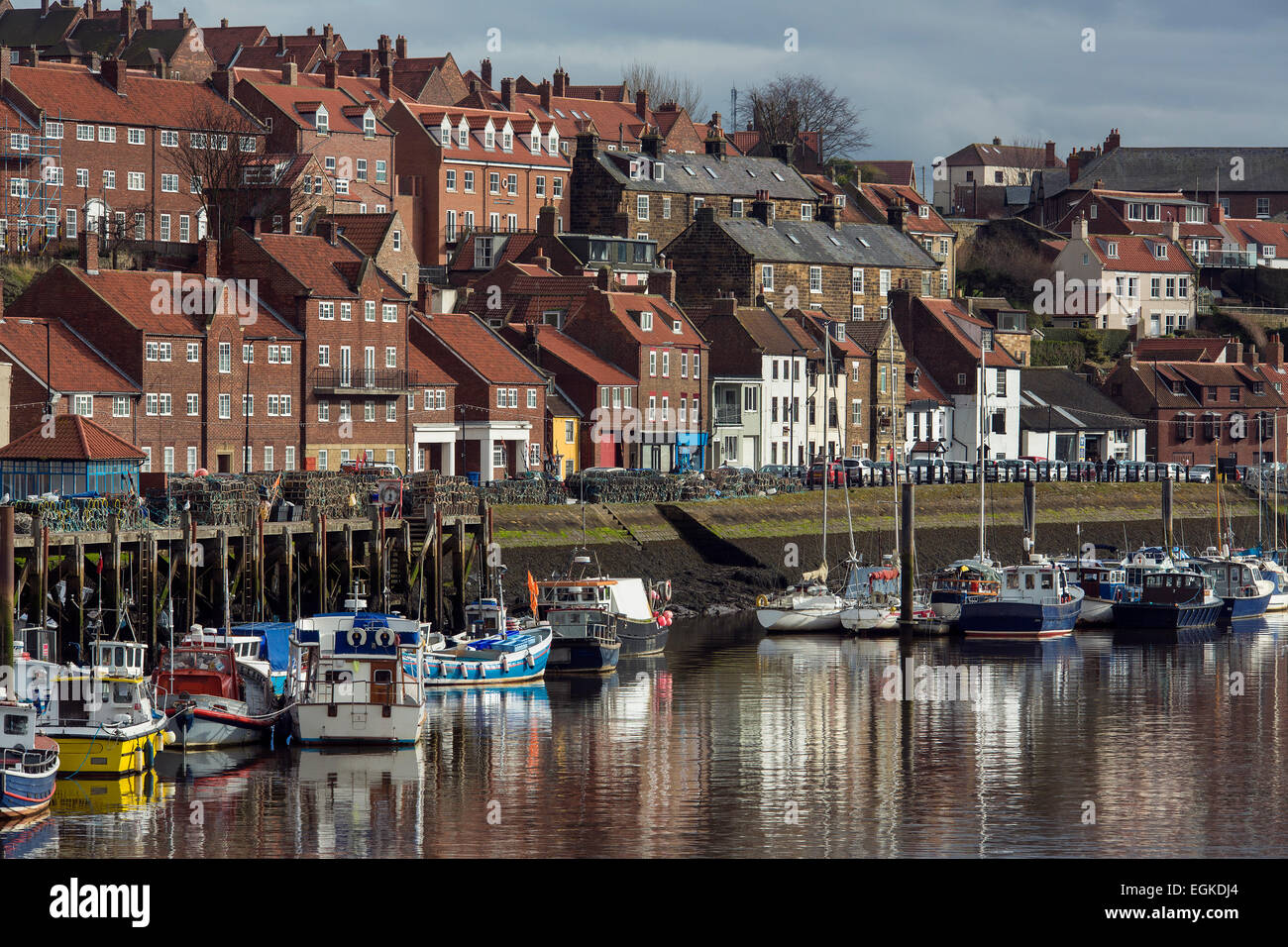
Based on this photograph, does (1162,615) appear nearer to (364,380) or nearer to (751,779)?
(364,380)

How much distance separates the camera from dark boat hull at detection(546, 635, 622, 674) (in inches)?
2372

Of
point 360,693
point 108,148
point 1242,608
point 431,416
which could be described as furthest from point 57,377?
point 1242,608

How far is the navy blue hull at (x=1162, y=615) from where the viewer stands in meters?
75.2

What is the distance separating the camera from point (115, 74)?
105250 mm

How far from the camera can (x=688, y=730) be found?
167 ft

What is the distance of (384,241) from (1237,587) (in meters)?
38.7

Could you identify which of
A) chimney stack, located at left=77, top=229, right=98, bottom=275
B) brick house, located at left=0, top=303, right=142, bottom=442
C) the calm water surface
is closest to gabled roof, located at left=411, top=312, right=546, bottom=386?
chimney stack, located at left=77, top=229, right=98, bottom=275

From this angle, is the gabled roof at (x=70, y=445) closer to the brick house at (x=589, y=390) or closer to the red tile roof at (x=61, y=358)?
the red tile roof at (x=61, y=358)

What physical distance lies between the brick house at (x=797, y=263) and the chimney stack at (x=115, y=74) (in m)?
29.1

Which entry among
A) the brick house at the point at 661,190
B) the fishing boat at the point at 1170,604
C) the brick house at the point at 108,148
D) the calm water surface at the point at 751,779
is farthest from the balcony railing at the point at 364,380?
the brick house at the point at 661,190

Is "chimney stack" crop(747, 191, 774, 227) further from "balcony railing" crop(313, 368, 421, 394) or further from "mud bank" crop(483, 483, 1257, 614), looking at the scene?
"balcony railing" crop(313, 368, 421, 394)

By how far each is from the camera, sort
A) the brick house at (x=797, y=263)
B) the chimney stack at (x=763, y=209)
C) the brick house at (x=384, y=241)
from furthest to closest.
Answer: the chimney stack at (x=763, y=209) < the brick house at (x=797, y=263) < the brick house at (x=384, y=241)
